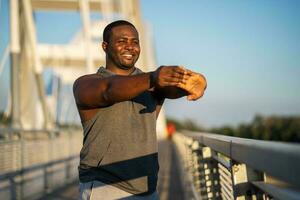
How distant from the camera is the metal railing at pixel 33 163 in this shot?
7488mm

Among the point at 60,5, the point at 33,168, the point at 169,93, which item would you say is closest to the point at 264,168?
the point at 169,93

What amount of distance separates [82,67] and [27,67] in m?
9.42

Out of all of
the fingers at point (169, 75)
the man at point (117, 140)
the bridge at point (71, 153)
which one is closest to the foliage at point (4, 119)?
the bridge at point (71, 153)

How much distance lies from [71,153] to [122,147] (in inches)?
463

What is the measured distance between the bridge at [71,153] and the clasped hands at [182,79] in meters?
0.27

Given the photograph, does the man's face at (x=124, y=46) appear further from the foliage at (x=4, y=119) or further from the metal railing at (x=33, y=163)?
the foliage at (x=4, y=119)

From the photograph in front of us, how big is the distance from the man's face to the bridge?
0.60 m

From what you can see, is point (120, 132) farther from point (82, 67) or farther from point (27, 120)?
point (82, 67)

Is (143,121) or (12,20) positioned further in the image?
(12,20)

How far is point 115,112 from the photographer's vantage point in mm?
2299

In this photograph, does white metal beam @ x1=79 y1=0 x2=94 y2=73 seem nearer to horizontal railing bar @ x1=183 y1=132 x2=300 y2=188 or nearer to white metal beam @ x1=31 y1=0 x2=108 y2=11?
white metal beam @ x1=31 y1=0 x2=108 y2=11

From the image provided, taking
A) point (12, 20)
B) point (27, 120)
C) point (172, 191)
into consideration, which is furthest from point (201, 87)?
point (27, 120)

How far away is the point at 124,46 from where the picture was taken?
2.46 m

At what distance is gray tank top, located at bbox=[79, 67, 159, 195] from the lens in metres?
2.30
